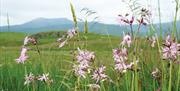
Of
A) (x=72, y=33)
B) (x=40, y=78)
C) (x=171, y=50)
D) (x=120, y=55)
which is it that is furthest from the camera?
(x=40, y=78)

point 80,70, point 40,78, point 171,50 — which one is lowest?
point 40,78

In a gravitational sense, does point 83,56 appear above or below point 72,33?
below

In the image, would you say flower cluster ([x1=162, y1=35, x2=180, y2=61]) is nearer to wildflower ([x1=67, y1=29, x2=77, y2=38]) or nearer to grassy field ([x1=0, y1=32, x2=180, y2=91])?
grassy field ([x1=0, y1=32, x2=180, y2=91])

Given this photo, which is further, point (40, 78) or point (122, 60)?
point (40, 78)

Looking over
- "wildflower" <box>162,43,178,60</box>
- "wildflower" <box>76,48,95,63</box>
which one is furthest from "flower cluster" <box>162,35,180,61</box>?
"wildflower" <box>76,48,95,63</box>

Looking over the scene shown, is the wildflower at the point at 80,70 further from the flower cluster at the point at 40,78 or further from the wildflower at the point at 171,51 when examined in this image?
the flower cluster at the point at 40,78

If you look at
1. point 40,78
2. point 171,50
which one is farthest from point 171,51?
point 40,78

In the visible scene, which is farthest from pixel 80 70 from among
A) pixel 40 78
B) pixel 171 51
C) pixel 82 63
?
pixel 40 78

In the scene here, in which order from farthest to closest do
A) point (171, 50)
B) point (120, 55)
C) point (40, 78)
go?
point (40, 78) < point (120, 55) < point (171, 50)

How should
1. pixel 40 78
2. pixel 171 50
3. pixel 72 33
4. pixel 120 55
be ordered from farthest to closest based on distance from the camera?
1. pixel 40 78
2. pixel 72 33
3. pixel 120 55
4. pixel 171 50

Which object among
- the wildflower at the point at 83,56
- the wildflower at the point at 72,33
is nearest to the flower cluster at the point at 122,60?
the wildflower at the point at 83,56

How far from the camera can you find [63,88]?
201 inches

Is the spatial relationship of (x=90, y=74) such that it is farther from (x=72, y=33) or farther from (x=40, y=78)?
(x=72, y=33)

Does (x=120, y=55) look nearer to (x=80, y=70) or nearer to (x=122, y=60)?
(x=122, y=60)
